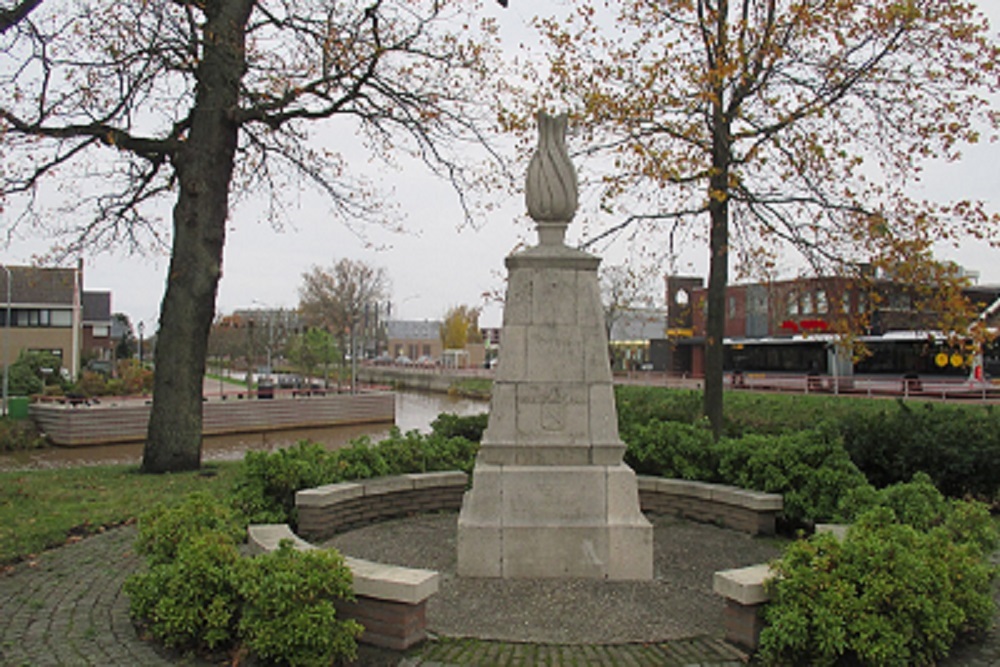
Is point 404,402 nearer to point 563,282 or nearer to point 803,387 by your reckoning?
point 803,387

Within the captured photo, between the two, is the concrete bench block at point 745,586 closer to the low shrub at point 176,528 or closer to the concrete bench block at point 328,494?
the low shrub at point 176,528

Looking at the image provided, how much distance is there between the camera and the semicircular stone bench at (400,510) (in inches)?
193

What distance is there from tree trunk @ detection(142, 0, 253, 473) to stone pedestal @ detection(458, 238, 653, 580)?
812cm

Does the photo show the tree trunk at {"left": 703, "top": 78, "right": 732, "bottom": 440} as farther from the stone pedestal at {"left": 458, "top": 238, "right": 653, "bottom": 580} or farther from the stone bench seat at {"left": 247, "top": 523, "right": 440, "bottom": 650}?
the stone bench seat at {"left": 247, "top": 523, "right": 440, "bottom": 650}

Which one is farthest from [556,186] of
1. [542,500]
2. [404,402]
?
[404,402]

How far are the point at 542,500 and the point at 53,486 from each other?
9.06 m

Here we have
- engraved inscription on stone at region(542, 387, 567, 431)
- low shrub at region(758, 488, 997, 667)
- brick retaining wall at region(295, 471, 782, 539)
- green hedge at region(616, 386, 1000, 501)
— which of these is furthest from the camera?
green hedge at region(616, 386, 1000, 501)

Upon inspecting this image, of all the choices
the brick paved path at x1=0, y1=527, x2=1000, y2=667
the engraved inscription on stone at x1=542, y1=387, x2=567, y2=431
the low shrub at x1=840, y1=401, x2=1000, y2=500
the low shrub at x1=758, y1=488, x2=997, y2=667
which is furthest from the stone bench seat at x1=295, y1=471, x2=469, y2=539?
the low shrub at x1=840, y1=401, x2=1000, y2=500

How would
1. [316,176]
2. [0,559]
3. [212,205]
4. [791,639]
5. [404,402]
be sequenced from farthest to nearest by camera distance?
[404,402], [316,176], [212,205], [0,559], [791,639]

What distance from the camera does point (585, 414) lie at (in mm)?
6777

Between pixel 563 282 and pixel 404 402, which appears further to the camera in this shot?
pixel 404 402

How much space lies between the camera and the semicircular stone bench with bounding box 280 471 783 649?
4906 millimetres

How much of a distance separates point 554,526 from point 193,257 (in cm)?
924

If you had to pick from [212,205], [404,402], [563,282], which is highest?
[212,205]
